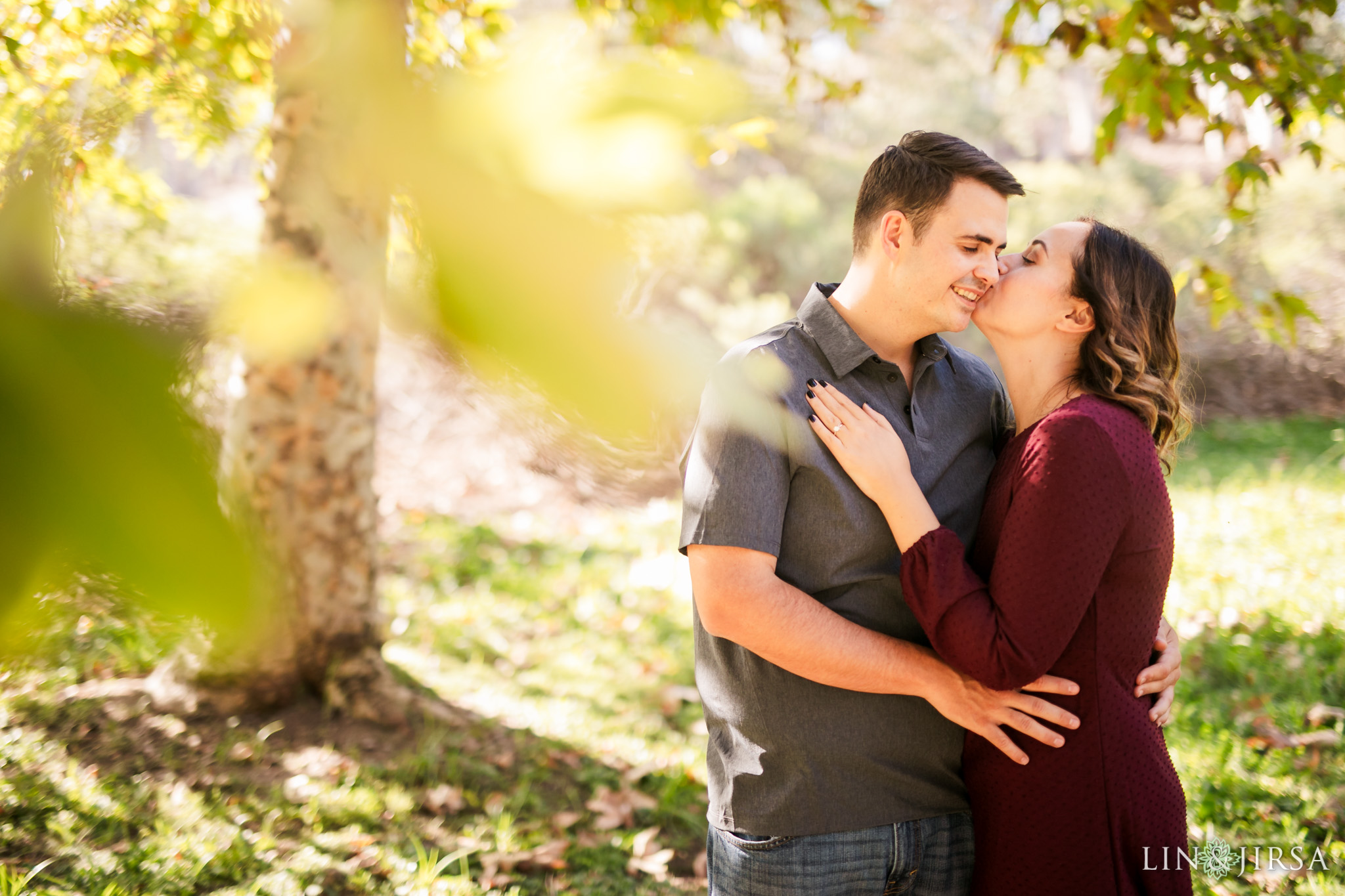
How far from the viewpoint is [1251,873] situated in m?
2.72

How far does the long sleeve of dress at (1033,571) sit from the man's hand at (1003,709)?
57 millimetres

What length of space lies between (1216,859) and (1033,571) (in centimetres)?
208

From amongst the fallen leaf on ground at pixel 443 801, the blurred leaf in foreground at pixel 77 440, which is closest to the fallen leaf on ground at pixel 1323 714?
the fallen leaf on ground at pixel 443 801

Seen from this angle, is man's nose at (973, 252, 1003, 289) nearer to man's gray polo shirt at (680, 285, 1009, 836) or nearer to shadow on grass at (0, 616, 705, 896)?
man's gray polo shirt at (680, 285, 1009, 836)

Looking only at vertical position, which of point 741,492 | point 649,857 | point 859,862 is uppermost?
point 741,492

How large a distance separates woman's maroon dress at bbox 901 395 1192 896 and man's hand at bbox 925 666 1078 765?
0.03m

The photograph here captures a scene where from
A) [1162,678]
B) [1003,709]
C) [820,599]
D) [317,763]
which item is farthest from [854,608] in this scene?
[317,763]

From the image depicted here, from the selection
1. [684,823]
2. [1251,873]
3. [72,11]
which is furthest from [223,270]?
[1251,873]

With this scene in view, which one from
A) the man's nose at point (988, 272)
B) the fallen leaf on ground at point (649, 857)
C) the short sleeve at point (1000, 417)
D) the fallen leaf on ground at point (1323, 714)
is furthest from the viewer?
the fallen leaf on ground at point (1323, 714)

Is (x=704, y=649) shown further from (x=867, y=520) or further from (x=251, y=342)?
(x=251, y=342)

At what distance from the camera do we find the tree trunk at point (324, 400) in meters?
0.30

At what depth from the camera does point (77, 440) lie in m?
0.29

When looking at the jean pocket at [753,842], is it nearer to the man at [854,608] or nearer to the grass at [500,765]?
the man at [854,608]

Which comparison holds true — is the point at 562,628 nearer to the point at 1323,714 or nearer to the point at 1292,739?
the point at 1292,739
